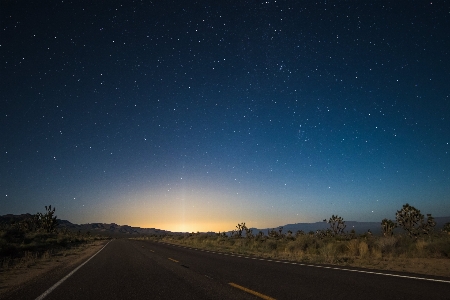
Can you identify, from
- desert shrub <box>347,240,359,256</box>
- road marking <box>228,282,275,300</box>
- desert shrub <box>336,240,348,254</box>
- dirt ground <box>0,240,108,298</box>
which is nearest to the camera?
road marking <box>228,282,275,300</box>

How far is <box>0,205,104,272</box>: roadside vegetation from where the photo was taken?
64.5ft

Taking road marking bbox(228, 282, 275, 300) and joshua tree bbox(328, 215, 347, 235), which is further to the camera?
joshua tree bbox(328, 215, 347, 235)

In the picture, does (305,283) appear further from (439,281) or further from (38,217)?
(38,217)

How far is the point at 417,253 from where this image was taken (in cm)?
1670

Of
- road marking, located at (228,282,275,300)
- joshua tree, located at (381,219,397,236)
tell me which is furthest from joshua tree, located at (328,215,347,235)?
road marking, located at (228,282,275,300)

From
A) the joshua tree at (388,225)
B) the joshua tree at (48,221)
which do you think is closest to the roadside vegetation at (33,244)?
the joshua tree at (48,221)

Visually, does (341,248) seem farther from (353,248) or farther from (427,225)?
(427,225)

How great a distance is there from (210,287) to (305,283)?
251 cm

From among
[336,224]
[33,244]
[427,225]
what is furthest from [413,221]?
[33,244]

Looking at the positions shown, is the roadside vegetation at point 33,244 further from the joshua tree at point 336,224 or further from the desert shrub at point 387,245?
the joshua tree at point 336,224

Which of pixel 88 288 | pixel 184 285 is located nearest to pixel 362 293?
pixel 184 285

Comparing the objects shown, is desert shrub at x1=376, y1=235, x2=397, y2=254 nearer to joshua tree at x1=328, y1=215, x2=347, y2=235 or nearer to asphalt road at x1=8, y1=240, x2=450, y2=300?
asphalt road at x1=8, y1=240, x2=450, y2=300

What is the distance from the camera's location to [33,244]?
103ft

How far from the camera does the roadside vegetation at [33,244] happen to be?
19645mm
